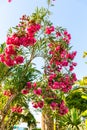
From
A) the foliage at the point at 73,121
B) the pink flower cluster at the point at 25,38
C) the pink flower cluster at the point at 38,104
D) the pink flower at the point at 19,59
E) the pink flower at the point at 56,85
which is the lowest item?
the pink flower cluster at the point at 38,104

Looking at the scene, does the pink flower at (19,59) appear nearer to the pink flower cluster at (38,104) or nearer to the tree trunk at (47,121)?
the pink flower cluster at (38,104)

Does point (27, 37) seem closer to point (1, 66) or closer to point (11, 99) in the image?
point (1, 66)

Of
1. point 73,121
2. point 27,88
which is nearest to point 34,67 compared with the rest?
point 27,88

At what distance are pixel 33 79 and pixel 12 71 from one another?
99 centimetres

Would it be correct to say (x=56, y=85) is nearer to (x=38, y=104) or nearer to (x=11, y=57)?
(x=38, y=104)

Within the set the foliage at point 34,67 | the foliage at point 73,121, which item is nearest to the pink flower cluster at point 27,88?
the foliage at point 34,67

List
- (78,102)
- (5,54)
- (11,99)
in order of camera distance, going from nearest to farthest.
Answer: (5,54) < (11,99) < (78,102)

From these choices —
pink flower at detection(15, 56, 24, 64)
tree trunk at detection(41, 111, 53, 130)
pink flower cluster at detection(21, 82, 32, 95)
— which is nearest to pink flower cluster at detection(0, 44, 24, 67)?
pink flower at detection(15, 56, 24, 64)

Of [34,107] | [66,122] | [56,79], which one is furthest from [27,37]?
[66,122]

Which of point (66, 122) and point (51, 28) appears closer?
point (51, 28)

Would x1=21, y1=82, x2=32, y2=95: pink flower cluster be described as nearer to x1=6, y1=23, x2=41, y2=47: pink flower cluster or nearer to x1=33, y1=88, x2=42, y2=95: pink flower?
x1=33, y1=88, x2=42, y2=95: pink flower

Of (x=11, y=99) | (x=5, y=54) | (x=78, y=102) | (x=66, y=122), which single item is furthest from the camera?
(x=78, y=102)

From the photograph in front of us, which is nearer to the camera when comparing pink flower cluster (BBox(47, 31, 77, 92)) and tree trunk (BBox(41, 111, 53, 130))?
pink flower cluster (BBox(47, 31, 77, 92))

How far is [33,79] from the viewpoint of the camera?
49.2 feet
